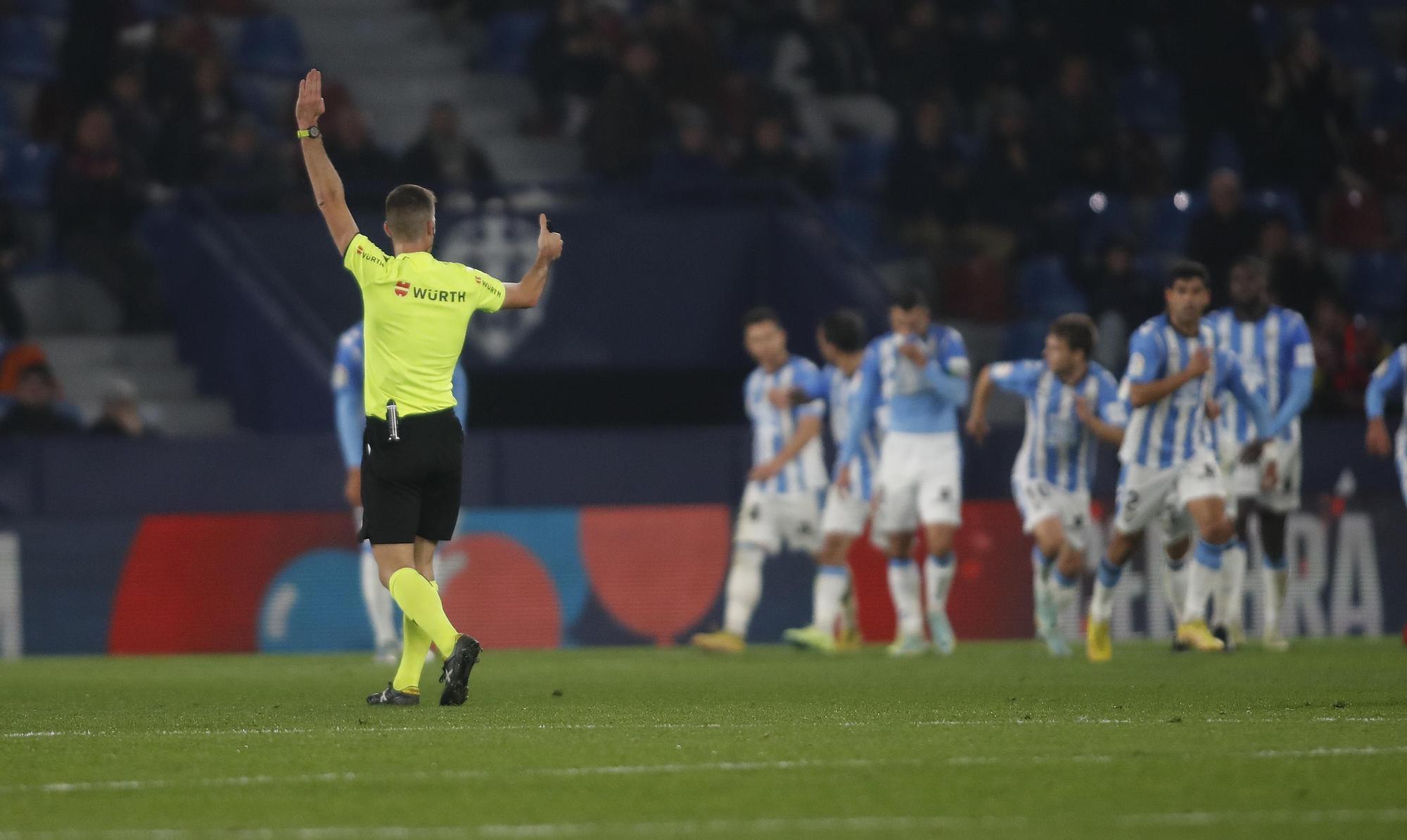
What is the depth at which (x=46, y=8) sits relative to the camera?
18750 mm

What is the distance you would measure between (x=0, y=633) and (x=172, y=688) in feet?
14.7

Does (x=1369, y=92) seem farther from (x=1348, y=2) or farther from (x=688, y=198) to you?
(x=688, y=198)

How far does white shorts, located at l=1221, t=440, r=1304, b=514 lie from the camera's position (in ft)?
43.3

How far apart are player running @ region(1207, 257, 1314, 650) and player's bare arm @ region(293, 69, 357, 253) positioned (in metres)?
6.53

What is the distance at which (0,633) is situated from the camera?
46.9 feet

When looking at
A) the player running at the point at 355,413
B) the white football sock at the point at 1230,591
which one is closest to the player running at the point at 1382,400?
the white football sock at the point at 1230,591

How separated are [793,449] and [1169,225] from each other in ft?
24.1

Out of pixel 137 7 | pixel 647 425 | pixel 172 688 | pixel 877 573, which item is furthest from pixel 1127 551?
pixel 137 7

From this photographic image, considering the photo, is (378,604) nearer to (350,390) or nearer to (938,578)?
(350,390)

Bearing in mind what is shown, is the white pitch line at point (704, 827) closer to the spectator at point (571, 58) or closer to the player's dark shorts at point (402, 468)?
the player's dark shorts at point (402, 468)

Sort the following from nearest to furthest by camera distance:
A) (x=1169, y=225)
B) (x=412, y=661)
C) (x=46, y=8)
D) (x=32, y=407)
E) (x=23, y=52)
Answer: (x=412, y=661) → (x=32, y=407) → (x=23, y=52) → (x=46, y=8) → (x=1169, y=225)

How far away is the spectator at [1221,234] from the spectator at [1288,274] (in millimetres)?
114

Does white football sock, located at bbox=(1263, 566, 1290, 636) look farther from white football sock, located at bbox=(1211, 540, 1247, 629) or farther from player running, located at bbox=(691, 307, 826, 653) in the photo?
player running, located at bbox=(691, 307, 826, 653)

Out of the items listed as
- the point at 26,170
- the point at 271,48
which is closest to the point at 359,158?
the point at 26,170
